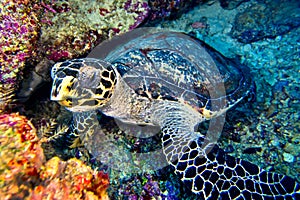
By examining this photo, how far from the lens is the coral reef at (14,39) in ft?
6.93

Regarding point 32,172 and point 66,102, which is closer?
point 32,172

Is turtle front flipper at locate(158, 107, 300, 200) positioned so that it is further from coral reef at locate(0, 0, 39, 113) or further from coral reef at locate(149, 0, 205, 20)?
coral reef at locate(149, 0, 205, 20)

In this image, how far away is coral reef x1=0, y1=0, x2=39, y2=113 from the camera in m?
2.11

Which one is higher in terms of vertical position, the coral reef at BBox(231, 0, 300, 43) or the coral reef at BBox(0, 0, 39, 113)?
the coral reef at BBox(231, 0, 300, 43)

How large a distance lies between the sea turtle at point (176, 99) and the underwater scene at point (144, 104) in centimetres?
1

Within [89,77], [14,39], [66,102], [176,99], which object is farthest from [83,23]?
[176,99]

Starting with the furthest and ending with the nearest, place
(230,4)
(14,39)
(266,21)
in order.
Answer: (230,4), (266,21), (14,39)

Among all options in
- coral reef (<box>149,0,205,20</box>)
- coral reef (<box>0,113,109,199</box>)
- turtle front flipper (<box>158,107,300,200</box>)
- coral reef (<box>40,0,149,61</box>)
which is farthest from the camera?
coral reef (<box>149,0,205,20</box>)

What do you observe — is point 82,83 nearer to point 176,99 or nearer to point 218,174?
point 176,99

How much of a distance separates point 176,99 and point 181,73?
32cm

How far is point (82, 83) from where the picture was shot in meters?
2.03

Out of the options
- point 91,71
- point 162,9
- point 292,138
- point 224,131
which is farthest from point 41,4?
point 292,138

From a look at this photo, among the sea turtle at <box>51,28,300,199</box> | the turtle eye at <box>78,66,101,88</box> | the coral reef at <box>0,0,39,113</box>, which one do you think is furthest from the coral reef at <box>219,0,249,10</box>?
the coral reef at <box>0,0,39,113</box>

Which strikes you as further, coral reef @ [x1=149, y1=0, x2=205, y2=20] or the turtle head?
coral reef @ [x1=149, y1=0, x2=205, y2=20]
